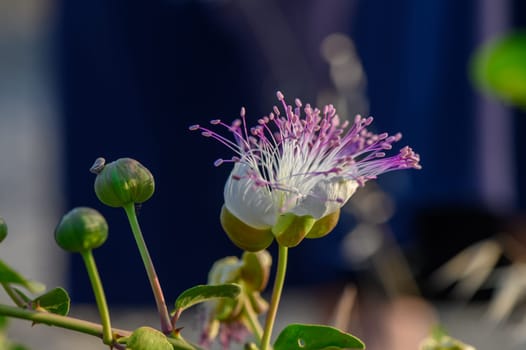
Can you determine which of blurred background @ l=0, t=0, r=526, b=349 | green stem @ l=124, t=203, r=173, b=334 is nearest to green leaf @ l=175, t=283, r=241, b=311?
green stem @ l=124, t=203, r=173, b=334

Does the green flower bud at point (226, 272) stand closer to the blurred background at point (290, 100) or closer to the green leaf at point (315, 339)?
the green leaf at point (315, 339)

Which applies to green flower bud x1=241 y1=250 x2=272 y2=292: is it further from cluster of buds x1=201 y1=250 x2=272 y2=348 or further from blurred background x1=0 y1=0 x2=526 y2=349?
blurred background x1=0 y1=0 x2=526 y2=349

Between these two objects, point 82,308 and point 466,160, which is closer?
point 466,160

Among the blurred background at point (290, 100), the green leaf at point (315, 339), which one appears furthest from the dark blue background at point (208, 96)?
the green leaf at point (315, 339)

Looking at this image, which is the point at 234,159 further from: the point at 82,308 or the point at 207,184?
the point at 82,308

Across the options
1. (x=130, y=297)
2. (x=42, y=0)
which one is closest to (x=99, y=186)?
(x=130, y=297)

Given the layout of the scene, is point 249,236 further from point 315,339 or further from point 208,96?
point 208,96
